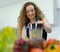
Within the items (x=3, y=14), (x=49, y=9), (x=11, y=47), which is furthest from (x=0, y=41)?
(x=3, y=14)

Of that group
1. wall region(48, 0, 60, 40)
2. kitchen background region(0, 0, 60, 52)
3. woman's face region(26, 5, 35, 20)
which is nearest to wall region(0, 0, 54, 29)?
kitchen background region(0, 0, 60, 52)

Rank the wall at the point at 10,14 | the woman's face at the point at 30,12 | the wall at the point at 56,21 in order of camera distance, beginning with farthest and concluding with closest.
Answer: the wall at the point at 10,14 → the wall at the point at 56,21 → the woman's face at the point at 30,12

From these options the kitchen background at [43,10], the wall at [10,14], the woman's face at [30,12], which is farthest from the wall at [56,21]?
the woman's face at [30,12]

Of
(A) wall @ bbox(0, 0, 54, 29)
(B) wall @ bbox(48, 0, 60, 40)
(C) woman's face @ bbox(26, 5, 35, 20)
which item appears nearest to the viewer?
(C) woman's face @ bbox(26, 5, 35, 20)

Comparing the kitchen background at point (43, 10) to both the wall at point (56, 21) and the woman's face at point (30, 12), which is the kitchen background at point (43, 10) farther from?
the woman's face at point (30, 12)

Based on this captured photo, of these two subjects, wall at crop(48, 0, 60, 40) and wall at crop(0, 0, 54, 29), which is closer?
wall at crop(48, 0, 60, 40)

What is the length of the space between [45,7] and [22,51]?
2428 mm

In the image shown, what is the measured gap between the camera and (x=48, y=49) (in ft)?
1.08

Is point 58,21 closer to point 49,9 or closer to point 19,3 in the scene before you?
point 49,9

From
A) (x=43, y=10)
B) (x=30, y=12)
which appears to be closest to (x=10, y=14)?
(x=43, y=10)

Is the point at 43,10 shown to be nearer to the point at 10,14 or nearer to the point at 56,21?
the point at 56,21

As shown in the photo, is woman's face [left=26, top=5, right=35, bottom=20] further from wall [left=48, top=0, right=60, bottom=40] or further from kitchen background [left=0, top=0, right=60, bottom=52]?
wall [left=48, top=0, right=60, bottom=40]

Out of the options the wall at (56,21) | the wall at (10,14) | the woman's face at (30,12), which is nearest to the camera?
the woman's face at (30,12)

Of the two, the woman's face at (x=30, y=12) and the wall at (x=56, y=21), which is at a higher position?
the woman's face at (x=30, y=12)
